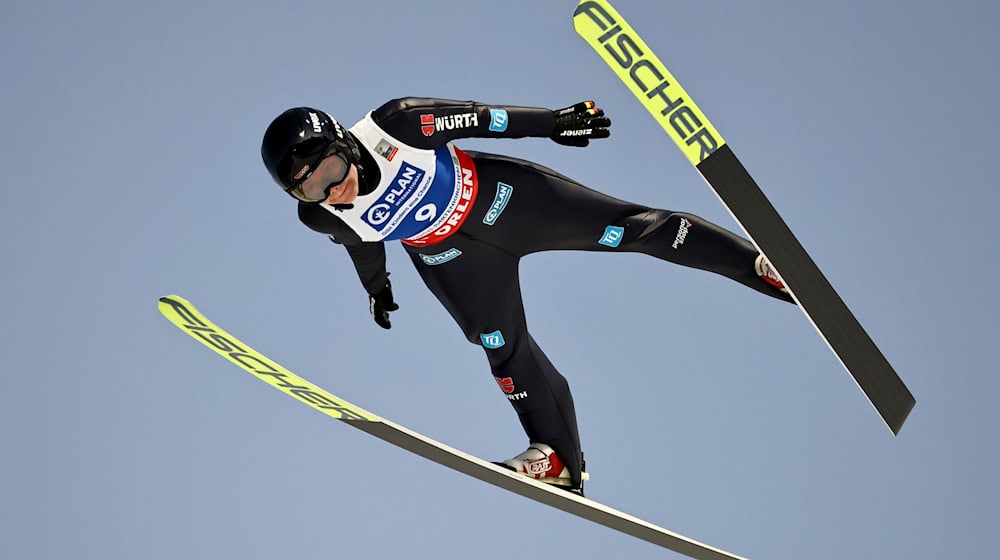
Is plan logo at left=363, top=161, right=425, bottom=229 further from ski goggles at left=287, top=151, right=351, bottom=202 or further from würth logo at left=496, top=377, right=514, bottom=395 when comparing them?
würth logo at left=496, top=377, right=514, bottom=395

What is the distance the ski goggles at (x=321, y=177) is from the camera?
293cm

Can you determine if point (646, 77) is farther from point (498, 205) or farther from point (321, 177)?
point (321, 177)

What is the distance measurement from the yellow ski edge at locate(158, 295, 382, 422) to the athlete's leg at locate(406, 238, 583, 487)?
0.40m

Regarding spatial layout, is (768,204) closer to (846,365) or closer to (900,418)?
(846,365)

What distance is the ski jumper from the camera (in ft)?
10.1

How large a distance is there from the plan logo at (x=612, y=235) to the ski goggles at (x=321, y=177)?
0.77 metres

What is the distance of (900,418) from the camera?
3.03m

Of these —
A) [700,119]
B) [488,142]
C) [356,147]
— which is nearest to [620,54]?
[700,119]

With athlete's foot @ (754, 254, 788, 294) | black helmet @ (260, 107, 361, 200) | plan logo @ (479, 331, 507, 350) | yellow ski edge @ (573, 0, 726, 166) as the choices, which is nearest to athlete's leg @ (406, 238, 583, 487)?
plan logo @ (479, 331, 507, 350)

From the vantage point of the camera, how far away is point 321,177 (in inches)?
116

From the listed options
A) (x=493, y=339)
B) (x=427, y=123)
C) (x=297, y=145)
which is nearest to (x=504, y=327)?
(x=493, y=339)

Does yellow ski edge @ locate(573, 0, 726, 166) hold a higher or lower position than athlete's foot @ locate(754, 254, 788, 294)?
higher

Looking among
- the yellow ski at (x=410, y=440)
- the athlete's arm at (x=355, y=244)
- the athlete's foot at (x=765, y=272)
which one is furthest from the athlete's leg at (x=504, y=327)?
the athlete's foot at (x=765, y=272)

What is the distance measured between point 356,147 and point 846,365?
51.4 inches
